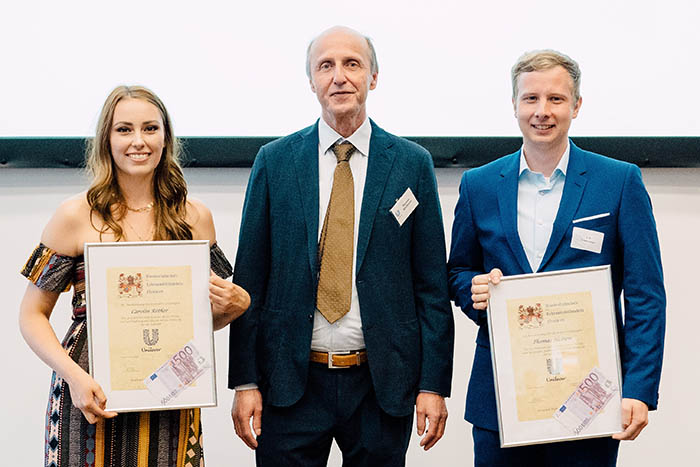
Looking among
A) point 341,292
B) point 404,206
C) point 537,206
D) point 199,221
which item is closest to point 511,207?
point 537,206

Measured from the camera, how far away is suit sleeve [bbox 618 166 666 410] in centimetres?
186

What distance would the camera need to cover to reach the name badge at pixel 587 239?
74.9 inches

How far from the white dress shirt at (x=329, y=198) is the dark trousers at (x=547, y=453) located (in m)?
0.42

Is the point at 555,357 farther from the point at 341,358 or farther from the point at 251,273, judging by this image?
the point at 251,273

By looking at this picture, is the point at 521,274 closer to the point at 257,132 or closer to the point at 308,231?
the point at 308,231

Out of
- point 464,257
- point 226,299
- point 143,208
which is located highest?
point 143,208

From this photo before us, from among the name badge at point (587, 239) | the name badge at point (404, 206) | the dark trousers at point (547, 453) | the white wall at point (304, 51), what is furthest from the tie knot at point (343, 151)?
the white wall at point (304, 51)

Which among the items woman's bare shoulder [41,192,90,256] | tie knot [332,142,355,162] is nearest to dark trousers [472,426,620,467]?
tie knot [332,142,355,162]

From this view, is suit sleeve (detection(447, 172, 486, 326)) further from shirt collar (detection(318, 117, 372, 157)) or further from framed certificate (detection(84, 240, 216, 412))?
framed certificate (detection(84, 240, 216, 412))

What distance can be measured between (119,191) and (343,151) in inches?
24.5

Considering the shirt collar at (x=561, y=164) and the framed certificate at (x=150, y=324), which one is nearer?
the framed certificate at (x=150, y=324)

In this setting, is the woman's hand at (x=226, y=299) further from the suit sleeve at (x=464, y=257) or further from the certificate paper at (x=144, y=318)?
the suit sleeve at (x=464, y=257)

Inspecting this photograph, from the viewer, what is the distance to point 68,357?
184 cm

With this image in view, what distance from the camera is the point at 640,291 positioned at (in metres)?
1.89
